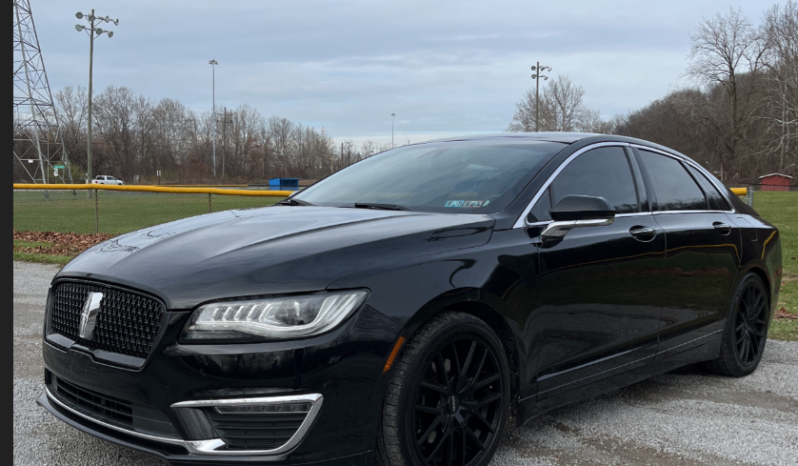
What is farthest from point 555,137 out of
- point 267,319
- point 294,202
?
point 267,319

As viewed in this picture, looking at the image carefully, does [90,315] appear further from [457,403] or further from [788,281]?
[788,281]

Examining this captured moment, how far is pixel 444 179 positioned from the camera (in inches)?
148

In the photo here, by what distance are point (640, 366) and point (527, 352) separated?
1158 mm

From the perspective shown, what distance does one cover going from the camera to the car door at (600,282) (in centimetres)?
326

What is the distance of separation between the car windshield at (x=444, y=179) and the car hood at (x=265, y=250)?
227 millimetres

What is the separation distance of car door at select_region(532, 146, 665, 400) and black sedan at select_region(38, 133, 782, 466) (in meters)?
0.01

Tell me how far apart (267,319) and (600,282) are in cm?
188

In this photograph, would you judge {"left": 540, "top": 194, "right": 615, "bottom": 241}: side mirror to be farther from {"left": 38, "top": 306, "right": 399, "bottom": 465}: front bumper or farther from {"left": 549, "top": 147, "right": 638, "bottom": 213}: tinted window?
{"left": 38, "top": 306, "right": 399, "bottom": 465}: front bumper

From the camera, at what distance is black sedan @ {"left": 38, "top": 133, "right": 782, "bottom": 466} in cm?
235

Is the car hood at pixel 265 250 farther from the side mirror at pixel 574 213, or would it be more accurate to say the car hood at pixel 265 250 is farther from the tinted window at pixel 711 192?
the tinted window at pixel 711 192

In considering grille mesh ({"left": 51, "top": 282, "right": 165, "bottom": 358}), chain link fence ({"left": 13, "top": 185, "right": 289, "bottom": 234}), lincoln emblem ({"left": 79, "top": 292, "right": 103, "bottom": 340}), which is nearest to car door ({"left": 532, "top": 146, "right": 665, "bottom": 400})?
grille mesh ({"left": 51, "top": 282, "right": 165, "bottom": 358})

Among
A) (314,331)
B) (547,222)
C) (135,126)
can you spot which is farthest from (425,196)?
(135,126)

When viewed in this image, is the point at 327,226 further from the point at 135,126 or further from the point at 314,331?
the point at 135,126

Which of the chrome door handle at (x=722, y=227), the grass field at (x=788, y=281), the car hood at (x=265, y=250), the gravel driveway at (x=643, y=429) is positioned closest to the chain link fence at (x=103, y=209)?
the grass field at (x=788, y=281)
